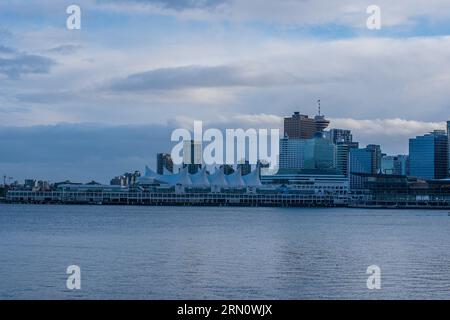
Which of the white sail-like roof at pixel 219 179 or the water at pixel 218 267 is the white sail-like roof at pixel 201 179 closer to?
the white sail-like roof at pixel 219 179

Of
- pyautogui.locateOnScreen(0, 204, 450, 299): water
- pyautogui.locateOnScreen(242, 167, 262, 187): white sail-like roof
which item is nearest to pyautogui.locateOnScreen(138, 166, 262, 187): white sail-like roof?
pyautogui.locateOnScreen(242, 167, 262, 187): white sail-like roof

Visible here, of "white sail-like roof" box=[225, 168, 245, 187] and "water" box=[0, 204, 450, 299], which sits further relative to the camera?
"white sail-like roof" box=[225, 168, 245, 187]

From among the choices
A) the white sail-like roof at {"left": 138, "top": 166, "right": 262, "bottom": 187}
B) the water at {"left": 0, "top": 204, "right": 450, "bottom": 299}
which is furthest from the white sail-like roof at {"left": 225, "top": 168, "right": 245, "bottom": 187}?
the water at {"left": 0, "top": 204, "right": 450, "bottom": 299}

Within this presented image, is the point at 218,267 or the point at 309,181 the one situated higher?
the point at 309,181

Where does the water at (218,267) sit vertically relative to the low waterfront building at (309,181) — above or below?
below

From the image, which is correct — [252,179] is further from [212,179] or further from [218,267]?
[218,267]

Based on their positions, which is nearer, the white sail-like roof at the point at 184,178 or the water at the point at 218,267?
the water at the point at 218,267

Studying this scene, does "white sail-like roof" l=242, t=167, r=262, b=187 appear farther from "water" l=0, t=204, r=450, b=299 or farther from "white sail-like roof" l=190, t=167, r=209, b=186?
"water" l=0, t=204, r=450, b=299

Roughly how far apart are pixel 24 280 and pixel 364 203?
65249 millimetres

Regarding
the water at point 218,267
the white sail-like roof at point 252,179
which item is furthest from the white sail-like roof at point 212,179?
the water at point 218,267

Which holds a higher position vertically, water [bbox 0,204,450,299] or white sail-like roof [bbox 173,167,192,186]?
white sail-like roof [bbox 173,167,192,186]

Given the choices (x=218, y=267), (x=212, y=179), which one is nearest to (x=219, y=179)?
(x=212, y=179)
